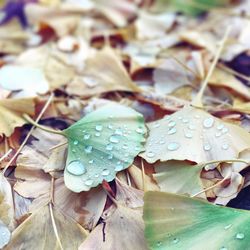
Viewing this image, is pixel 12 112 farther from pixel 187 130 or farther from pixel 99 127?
pixel 187 130

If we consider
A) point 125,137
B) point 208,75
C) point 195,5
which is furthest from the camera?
point 195,5

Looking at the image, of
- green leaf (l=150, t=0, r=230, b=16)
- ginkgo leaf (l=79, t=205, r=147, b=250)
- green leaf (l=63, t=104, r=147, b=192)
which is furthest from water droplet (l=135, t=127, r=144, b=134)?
green leaf (l=150, t=0, r=230, b=16)

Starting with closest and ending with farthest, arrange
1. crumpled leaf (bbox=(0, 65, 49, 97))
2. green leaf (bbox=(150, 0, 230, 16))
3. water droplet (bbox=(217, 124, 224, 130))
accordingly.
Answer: water droplet (bbox=(217, 124, 224, 130)) < crumpled leaf (bbox=(0, 65, 49, 97)) < green leaf (bbox=(150, 0, 230, 16))

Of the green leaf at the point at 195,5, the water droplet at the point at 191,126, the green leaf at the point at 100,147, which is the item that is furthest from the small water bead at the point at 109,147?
the green leaf at the point at 195,5

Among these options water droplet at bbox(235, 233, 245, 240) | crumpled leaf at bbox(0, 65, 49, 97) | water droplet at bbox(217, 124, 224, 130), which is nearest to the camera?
water droplet at bbox(235, 233, 245, 240)

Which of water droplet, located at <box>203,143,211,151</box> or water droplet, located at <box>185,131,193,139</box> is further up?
water droplet, located at <box>185,131,193,139</box>

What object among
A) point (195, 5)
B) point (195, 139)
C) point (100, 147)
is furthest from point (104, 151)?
point (195, 5)

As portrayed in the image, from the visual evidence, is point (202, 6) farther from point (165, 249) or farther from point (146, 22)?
point (165, 249)

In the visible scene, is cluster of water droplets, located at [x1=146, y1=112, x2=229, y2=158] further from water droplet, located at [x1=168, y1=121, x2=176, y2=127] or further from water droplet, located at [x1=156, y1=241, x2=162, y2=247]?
water droplet, located at [x1=156, y1=241, x2=162, y2=247]
